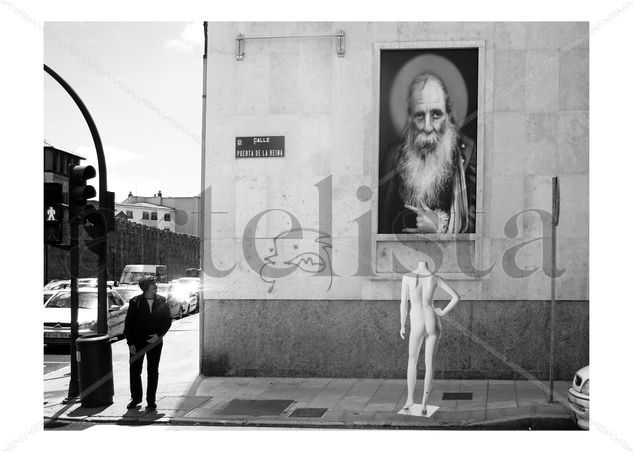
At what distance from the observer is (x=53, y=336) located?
16234 millimetres

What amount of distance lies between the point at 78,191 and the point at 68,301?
27.2 feet

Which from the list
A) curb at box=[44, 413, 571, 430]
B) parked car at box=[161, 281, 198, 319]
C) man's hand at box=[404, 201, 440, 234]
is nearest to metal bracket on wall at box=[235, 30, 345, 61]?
man's hand at box=[404, 201, 440, 234]

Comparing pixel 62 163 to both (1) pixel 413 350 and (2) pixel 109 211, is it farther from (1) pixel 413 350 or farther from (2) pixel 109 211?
(1) pixel 413 350

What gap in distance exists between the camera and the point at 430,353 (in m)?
8.88

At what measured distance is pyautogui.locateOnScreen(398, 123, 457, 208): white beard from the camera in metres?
11.4

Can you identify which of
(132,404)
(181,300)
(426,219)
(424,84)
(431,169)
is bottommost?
(181,300)

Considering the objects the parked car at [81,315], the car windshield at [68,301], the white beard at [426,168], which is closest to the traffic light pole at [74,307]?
the white beard at [426,168]

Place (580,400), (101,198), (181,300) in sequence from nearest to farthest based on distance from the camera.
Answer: (580,400), (101,198), (181,300)

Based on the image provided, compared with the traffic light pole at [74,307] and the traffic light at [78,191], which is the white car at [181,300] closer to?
the traffic light pole at [74,307]

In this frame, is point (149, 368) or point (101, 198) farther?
point (101, 198)

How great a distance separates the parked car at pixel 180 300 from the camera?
23388mm

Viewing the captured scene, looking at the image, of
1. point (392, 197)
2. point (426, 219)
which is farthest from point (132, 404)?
point (426, 219)

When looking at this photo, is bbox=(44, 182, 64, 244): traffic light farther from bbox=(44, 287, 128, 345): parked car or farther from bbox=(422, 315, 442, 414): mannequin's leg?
bbox=(44, 287, 128, 345): parked car
